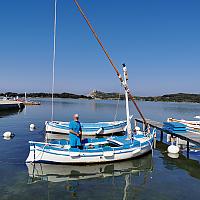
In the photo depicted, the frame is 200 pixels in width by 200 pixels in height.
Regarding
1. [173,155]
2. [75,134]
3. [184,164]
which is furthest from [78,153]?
[173,155]

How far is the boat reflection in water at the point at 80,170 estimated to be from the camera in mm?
14080

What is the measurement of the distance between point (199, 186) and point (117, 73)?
10.0 metres

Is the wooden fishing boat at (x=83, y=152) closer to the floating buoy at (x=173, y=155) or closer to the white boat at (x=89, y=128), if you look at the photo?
the floating buoy at (x=173, y=155)

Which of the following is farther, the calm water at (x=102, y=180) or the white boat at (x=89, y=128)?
the white boat at (x=89, y=128)

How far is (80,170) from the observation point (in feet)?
50.3

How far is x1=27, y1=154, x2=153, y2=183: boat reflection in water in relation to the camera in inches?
554

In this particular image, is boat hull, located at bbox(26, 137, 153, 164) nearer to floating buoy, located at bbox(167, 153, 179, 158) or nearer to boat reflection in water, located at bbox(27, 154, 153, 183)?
boat reflection in water, located at bbox(27, 154, 153, 183)

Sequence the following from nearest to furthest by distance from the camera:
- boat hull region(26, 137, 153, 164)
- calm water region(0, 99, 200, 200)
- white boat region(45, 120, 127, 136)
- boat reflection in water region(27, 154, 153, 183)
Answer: calm water region(0, 99, 200, 200) → boat reflection in water region(27, 154, 153, 183) → boat hull region(26, 137, 153, 164) → white boat region(45, 120, 127, 136)

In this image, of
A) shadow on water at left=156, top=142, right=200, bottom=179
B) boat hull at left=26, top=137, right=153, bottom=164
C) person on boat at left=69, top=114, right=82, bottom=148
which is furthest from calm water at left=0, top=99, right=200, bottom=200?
person on boat at left=69, top=114, right=82, bottom=148

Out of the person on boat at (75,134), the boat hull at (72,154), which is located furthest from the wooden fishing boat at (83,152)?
the person on boat at (75,134)

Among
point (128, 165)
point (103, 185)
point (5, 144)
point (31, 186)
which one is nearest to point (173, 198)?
point (103, 185)

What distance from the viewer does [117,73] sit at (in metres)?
19.6

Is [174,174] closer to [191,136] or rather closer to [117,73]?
[191,136]

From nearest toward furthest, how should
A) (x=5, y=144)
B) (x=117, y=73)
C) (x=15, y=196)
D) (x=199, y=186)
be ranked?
(x=15, y=196) → (x=199, y=186) → (x=117, y=73) → (x=5, y=144)
